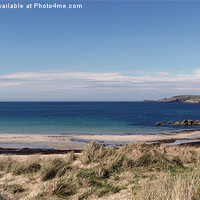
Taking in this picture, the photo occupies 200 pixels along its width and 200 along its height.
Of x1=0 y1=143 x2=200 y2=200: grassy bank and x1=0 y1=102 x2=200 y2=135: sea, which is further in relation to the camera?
x1=0 y1=102 x2=200 y2=135: sea

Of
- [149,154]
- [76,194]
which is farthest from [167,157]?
[76,194]

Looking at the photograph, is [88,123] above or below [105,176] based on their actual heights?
below

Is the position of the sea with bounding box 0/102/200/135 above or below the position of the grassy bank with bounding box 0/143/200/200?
below

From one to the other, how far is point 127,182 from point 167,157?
10.2 feet

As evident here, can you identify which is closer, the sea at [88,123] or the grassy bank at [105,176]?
the grassy bank at [105,176]

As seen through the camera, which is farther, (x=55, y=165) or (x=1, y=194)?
(x=55, y=165)

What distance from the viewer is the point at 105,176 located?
9.09 meters

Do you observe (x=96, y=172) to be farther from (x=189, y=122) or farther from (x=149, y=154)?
(x=189, y=122)

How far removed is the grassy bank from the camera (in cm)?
667

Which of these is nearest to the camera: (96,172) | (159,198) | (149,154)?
(159,198)

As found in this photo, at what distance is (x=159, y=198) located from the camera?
213 inches

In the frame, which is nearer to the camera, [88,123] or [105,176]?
[105,176]

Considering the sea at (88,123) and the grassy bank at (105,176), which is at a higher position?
the grassy bank at (105,176)

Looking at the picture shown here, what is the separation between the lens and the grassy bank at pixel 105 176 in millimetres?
6671
